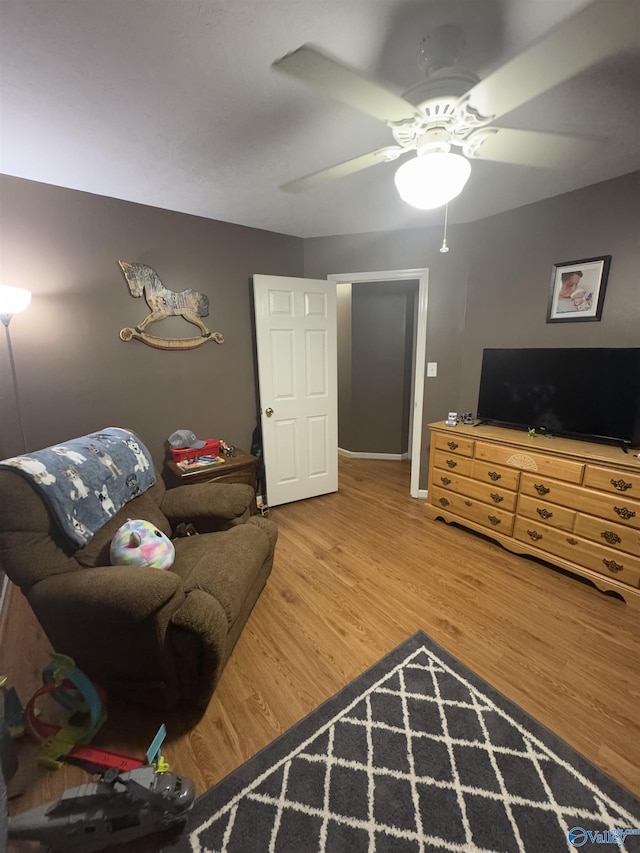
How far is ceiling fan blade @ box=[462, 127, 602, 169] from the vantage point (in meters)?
1.54

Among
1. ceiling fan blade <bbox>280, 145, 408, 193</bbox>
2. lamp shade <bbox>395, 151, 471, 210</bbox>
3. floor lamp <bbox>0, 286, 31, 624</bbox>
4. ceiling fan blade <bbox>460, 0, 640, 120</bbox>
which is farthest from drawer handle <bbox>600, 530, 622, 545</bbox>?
floor lamp <bbox>0, 286, 31, 624</bbox>

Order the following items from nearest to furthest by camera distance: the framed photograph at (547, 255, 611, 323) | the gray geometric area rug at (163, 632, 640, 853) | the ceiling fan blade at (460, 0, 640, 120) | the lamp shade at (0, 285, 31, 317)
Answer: the ceiling fan blade at (460, 0, 640, 120)
the gray geometric area rug at (163, 632, 640, 853)
the lamp shade at (0, 285, 31, 317)
the framed photograph at (547, 255, 611, 323)

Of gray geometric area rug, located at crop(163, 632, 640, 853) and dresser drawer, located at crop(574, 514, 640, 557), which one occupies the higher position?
dresser drawer, located at crop(574, 514, 640, 557)

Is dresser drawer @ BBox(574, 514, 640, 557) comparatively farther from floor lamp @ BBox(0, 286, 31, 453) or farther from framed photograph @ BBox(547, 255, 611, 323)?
floor lamp @ BBox(0, 286, 31, 453)

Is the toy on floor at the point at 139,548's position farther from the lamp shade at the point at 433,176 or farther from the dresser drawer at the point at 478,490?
the dresser drawer at the point at 478,490

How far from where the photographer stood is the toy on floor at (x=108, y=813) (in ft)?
2.99

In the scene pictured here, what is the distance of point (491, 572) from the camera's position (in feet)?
7.15

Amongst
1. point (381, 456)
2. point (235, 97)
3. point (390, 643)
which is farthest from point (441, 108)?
point (381, 456)

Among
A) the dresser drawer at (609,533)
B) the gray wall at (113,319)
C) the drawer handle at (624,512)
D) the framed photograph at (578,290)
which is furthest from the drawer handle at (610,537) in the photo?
the gray wall at (113,319)

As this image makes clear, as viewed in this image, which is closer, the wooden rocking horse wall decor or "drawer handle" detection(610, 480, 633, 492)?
"drawer handle" detection(610, 480, 633, 492)

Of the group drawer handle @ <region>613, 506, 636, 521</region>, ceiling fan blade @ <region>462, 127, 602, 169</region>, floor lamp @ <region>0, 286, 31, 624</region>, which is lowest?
drawer handle @ <region>613, 506, 636, 521</region>

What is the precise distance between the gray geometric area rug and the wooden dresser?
42.8 inches

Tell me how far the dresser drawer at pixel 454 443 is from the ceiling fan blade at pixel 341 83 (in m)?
1.97

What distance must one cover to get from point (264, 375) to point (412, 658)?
220 centimetres
